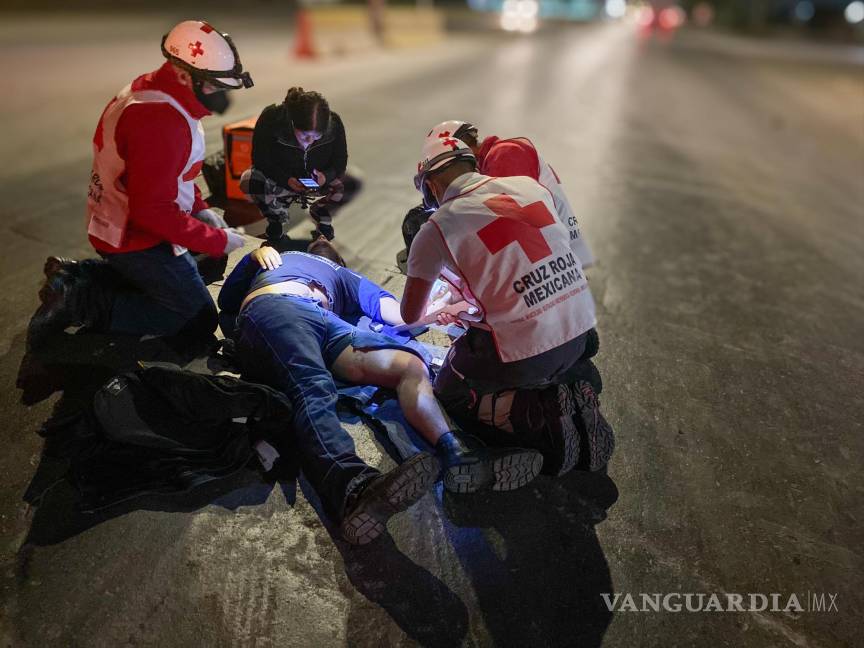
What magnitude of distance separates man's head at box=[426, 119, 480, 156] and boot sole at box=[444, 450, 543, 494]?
5.50 feet

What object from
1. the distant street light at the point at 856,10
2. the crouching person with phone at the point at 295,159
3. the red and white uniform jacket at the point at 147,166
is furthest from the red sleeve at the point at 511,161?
the distant street light at the point at 856,10

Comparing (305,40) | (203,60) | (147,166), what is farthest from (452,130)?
(305,40)

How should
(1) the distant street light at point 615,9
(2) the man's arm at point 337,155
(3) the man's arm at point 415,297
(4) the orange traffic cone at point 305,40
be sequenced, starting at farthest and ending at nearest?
(1) the distant street light at point 615,9 → (4) the orange traffic cone at point 305,40 → (2) the man's arm at point 337,155 → (3) the man's arm at point 415,297

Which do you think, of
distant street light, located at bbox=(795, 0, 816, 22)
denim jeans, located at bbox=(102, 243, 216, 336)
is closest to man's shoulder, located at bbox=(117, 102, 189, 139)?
denim jeans, located at bbox=(102, 243, 216, 336)

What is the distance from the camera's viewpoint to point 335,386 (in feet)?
9.53

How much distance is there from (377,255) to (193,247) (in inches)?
67.5

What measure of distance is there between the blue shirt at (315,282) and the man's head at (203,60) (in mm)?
878

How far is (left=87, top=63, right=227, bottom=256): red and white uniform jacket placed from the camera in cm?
296

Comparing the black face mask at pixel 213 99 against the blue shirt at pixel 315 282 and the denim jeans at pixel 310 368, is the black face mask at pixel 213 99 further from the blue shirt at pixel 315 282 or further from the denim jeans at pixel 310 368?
the denim jeans at pixel 310 368

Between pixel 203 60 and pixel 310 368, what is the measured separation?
5.56 feet

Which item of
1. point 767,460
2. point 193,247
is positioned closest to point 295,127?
point 193,247

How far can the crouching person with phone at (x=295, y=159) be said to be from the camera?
3770 mm

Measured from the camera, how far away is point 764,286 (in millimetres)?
5020

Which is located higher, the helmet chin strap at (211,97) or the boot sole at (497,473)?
the helmet chin strap at (211,97)
